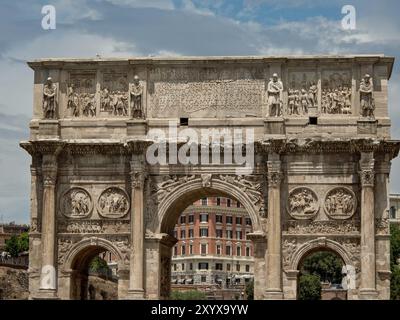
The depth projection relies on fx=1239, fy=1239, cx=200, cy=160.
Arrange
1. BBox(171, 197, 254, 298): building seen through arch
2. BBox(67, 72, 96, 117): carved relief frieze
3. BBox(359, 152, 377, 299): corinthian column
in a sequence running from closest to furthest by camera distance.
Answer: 1. BBox(359, 152, 377, 299): corinthian column
2. BBox(67, 72, 96, 117): carved relief frieze
3. BBox(171, 197, 254, 298): building seen through arch

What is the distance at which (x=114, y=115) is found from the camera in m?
41.7

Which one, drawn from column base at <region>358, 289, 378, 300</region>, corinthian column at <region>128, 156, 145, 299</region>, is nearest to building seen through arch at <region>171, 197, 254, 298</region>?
corinthian column at <region>128, 156, 145, 299</region>

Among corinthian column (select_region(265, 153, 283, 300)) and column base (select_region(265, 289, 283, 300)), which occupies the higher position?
corinthian column (select_region(265, 153, 283, 300))

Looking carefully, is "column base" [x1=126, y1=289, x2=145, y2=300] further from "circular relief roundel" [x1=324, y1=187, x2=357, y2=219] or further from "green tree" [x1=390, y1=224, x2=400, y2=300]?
"green tree" [x1=390, y1=224, x2=400, y2=300]

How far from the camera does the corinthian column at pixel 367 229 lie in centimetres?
3938

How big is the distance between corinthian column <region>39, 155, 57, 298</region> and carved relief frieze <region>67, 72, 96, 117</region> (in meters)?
1.91

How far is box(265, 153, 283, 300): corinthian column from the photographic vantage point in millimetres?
39781

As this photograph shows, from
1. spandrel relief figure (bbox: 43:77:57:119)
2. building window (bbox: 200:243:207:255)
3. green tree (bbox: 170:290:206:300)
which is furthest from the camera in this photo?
building window (bbox: 200:243:207:255)

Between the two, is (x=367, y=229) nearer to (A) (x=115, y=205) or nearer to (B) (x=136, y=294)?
(B) (x=136, y=294)

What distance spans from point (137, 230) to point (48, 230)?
9.74 ft

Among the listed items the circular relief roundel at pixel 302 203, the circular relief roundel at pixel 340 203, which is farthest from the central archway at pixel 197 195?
the circular relief roundel at pixel 340 203

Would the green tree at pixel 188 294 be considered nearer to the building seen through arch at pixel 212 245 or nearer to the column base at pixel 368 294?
the building seen through arch at pixel 212 245

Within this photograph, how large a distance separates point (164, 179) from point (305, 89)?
18.3 feet
